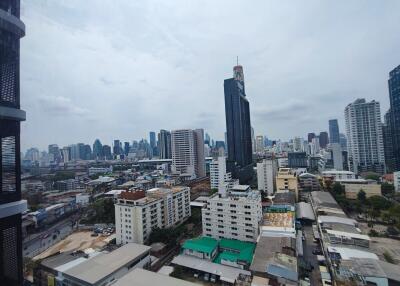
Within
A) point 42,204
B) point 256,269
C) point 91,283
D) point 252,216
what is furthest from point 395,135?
point 42,204

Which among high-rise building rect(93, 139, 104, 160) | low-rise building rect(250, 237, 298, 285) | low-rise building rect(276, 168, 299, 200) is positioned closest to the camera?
low-rise building rect(250, 237, 298, 285)

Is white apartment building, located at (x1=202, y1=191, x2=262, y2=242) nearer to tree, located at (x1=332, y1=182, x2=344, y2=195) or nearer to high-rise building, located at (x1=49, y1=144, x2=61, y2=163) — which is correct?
high-rise building, located at (x1=49, y1=144, x2=61, y2=163)

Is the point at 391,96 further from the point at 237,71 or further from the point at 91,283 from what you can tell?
the point at 91,283

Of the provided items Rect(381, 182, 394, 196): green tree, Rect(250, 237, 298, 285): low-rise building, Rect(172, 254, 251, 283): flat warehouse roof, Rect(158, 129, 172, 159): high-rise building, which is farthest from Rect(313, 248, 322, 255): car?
Rect(158, 129, 172, 159): high-rise building

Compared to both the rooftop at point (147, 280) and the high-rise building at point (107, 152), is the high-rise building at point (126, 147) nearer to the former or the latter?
the high-rise building at point (107, 152)

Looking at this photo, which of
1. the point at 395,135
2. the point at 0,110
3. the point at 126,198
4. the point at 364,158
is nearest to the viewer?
the point at 0,110
